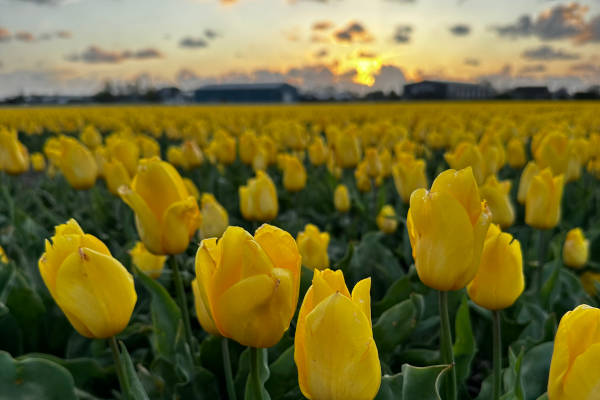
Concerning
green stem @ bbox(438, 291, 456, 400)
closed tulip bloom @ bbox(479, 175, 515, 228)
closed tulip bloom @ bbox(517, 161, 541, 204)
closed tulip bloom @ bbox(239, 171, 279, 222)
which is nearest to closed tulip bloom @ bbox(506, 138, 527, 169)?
closed tulip bloom @ bbox(517, 161, 541, 204)

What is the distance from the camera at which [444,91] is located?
1839 inches

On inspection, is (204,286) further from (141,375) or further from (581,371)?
(141,375)

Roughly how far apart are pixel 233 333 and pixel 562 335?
0.44 metres

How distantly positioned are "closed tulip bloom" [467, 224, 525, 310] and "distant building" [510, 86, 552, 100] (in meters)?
46.6

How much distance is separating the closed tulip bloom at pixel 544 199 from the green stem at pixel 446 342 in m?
0.87

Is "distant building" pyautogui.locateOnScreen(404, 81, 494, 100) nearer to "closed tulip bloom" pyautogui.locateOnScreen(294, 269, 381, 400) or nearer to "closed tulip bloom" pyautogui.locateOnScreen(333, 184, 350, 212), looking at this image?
"closed tulip bloom" pyautogui.locateOnScreen(333, 184, 350, 212)

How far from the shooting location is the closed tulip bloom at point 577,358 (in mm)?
611

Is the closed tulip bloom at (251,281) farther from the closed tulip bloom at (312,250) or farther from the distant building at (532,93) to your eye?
the distant building at (532,93)

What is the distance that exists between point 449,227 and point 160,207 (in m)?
0.77

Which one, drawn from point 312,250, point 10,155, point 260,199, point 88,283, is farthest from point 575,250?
point 10,155

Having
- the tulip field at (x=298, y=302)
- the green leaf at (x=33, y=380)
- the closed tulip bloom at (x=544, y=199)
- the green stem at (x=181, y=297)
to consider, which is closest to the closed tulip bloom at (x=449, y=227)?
the tulip field at (x=298, y=302)

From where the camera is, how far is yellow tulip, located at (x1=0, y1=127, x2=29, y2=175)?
10.5 feet

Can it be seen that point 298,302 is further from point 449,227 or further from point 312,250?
point 449,227

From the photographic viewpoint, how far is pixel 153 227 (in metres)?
1.27
